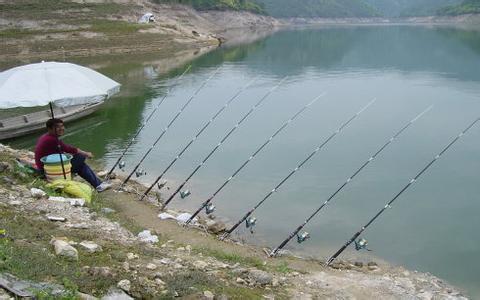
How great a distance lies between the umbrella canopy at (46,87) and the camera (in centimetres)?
941

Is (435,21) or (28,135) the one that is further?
(435,21)

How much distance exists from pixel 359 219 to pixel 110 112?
1776cm

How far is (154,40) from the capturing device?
6844cm

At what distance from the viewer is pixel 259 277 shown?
24.7 feet

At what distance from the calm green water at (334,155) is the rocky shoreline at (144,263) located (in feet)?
5.37

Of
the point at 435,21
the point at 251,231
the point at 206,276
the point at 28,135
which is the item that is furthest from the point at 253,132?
the point at 435,21

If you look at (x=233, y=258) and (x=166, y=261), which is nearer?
(x=166, y=261)

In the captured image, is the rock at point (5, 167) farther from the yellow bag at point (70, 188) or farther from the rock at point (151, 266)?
the rock at point (151, 266)

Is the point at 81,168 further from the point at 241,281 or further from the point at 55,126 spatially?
the point at 241,281

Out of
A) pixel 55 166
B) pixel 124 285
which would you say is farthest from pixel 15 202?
pixel 124 285

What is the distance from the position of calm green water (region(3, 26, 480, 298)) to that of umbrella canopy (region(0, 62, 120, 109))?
467 cm

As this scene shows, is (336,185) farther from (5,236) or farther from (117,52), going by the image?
(117,52)

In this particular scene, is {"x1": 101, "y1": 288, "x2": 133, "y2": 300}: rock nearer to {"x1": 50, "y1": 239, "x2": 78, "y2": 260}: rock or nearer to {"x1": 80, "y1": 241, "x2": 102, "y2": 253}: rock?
{"x1": 50, "y1": 239, "x2": 78, "y2": 260}: rock

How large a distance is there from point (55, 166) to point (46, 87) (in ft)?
7.09
